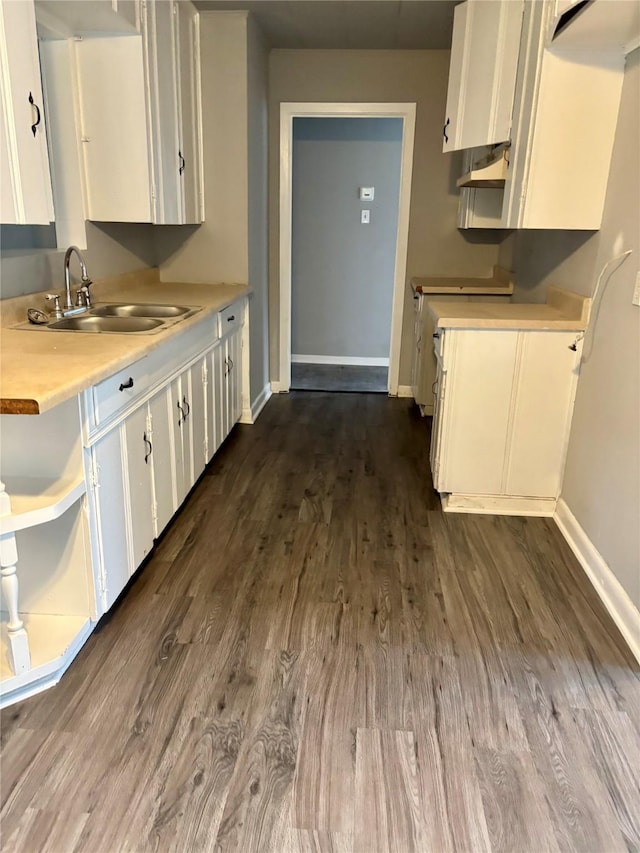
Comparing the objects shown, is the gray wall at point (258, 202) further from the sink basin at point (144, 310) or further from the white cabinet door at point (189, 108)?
the sink basin at point (144, 310)

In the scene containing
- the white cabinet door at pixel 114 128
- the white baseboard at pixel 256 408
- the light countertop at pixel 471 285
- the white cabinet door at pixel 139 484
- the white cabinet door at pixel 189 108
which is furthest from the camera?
the white baseboard at pixel 256 408

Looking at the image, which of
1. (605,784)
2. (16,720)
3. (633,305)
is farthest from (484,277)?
(16,720)

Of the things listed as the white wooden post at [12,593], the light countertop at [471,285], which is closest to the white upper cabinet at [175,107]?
the light countertop at [471,285]

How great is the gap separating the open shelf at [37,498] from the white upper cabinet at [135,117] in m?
1.62

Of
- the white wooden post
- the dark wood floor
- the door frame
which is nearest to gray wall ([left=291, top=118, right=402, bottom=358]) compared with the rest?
the door frame

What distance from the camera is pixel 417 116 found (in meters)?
4.26

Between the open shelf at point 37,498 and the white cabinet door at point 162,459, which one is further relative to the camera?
the white cabinet door at point 162,459

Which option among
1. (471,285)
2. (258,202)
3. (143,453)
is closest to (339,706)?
(143,453)

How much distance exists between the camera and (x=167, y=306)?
9.51 ft

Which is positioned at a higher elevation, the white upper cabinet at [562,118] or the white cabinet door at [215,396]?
the white upper cabinet at [562,118]

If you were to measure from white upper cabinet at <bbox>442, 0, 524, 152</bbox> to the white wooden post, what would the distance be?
2.54m

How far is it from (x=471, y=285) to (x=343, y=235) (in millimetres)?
1801

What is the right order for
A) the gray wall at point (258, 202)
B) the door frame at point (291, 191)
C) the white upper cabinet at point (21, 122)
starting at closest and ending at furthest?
1. the white upper cabinet at point (21, 122)
2. the gray wall at point (258, 202)
3. the door frame at point (291, 191)

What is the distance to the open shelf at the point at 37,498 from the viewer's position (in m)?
1.54
